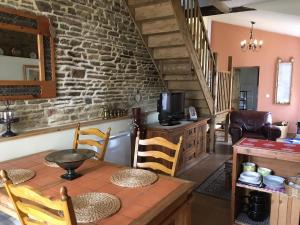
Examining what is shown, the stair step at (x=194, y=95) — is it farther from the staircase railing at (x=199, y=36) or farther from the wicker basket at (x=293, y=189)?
the wicker basket at (x=293, y=189)

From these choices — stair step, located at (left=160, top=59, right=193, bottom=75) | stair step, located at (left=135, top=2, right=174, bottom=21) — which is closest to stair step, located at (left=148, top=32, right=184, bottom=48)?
stair step, located at (left=135, top=2, right=174, bottom=21)

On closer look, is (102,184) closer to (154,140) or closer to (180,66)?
(154,140)

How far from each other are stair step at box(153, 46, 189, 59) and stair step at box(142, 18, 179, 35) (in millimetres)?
411

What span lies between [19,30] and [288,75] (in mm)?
7357

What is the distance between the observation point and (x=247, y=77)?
9.61 m

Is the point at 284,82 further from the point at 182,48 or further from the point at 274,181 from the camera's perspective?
the point at 274,181

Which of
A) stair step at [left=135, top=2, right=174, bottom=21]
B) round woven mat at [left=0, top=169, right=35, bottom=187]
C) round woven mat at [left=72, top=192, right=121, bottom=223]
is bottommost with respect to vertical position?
round woven mat at [left=72, top=192, right=121, bottom=223]

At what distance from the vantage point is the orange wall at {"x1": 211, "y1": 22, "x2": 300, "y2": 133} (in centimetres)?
725

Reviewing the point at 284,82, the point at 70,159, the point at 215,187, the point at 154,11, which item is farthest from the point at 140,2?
the point at 284,82

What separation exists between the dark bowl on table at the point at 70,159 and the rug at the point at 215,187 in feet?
6.71

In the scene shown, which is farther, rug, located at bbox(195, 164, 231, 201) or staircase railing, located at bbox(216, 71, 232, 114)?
staircase railing, located at bbox(216, 71, 232, 114)

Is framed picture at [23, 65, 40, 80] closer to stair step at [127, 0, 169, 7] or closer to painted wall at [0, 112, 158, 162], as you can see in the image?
painted wall at [0, 112, 158, 162]

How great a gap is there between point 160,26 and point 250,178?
2520mm

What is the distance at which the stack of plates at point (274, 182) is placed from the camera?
7.51 ft
